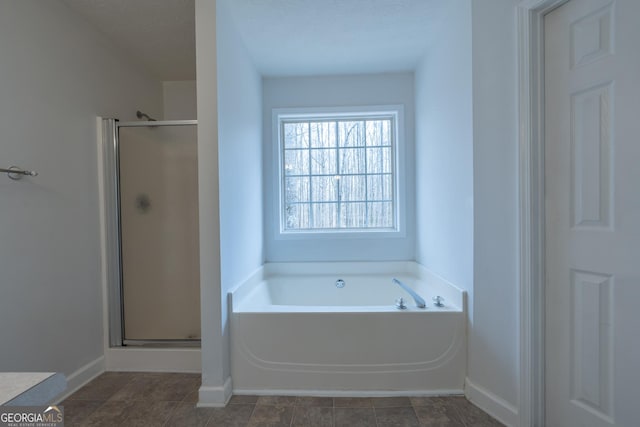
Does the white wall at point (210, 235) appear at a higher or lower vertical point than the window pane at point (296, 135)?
lower

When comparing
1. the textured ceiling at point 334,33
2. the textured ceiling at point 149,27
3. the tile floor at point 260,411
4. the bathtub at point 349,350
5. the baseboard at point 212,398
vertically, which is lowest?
the tile floor at point 260,411

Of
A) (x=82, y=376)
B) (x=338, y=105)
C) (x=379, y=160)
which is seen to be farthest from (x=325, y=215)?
(x=82, y=376)

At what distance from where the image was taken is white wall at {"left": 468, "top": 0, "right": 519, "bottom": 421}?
1.55 meters

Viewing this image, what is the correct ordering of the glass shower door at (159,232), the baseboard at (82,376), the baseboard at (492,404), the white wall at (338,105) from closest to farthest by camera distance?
1. the baseboard at (492,404)
2. the baseboard at (82,376)
3. the glass shower door at (159,232)
4. the white wall at (338,105)

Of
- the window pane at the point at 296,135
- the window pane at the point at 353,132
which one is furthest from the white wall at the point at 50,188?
the window pane at the point at 353,132

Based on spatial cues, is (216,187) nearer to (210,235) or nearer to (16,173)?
(210,235)

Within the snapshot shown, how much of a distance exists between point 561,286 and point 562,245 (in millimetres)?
191

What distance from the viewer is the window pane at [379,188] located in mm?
2977

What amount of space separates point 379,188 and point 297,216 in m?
0.85

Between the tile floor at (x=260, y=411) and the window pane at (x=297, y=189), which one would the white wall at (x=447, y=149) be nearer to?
the tile floor at (x=260, y=411)

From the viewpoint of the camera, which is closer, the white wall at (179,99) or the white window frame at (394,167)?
the white window frame at (394,167)

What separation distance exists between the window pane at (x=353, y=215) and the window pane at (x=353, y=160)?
335mm

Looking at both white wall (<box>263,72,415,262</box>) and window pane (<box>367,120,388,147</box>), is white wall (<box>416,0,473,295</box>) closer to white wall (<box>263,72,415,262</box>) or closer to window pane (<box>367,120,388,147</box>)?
white wall (<box>263,72,415,262</box>)

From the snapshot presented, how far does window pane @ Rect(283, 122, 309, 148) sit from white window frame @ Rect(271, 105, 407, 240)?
0.08 m
